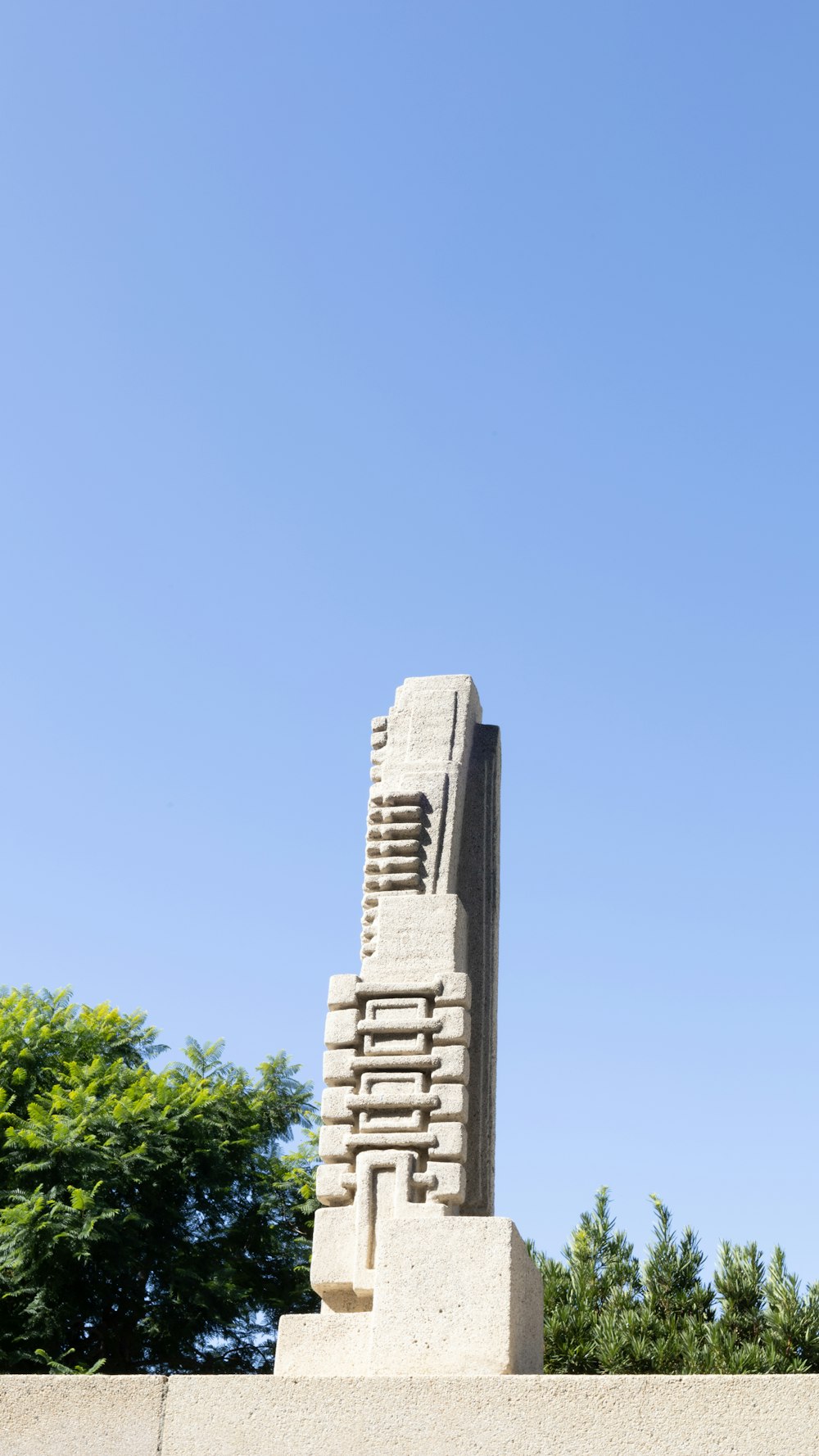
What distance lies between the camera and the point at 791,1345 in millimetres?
13758

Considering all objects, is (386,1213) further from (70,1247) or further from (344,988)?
(70,1247)

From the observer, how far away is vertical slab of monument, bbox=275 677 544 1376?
6.50 meters

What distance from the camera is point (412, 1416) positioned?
552cm

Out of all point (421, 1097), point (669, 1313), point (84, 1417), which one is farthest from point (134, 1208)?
point (84, 1417)

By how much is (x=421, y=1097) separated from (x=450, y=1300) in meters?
1.24

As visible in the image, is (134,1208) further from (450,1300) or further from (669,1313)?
(450,1300)

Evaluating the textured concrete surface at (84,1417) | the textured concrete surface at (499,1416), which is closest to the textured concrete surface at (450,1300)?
the textured concrete surface at (499,1416)

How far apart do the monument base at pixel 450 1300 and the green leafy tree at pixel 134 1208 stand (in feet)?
25.9

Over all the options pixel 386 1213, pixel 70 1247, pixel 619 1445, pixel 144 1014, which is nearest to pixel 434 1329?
pixel 386 1213

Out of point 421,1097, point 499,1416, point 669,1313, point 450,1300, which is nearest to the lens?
point 499,1416

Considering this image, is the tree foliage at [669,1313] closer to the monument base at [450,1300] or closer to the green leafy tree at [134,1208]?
the green leafy tree at [134,1208]

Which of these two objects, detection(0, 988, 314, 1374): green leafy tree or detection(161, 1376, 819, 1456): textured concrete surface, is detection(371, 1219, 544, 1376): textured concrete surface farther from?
detection(0, 988, 314, 1374): green leafy tree

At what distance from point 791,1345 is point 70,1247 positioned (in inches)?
273

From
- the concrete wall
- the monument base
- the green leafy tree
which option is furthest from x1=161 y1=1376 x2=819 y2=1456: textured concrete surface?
the green leafy tree
